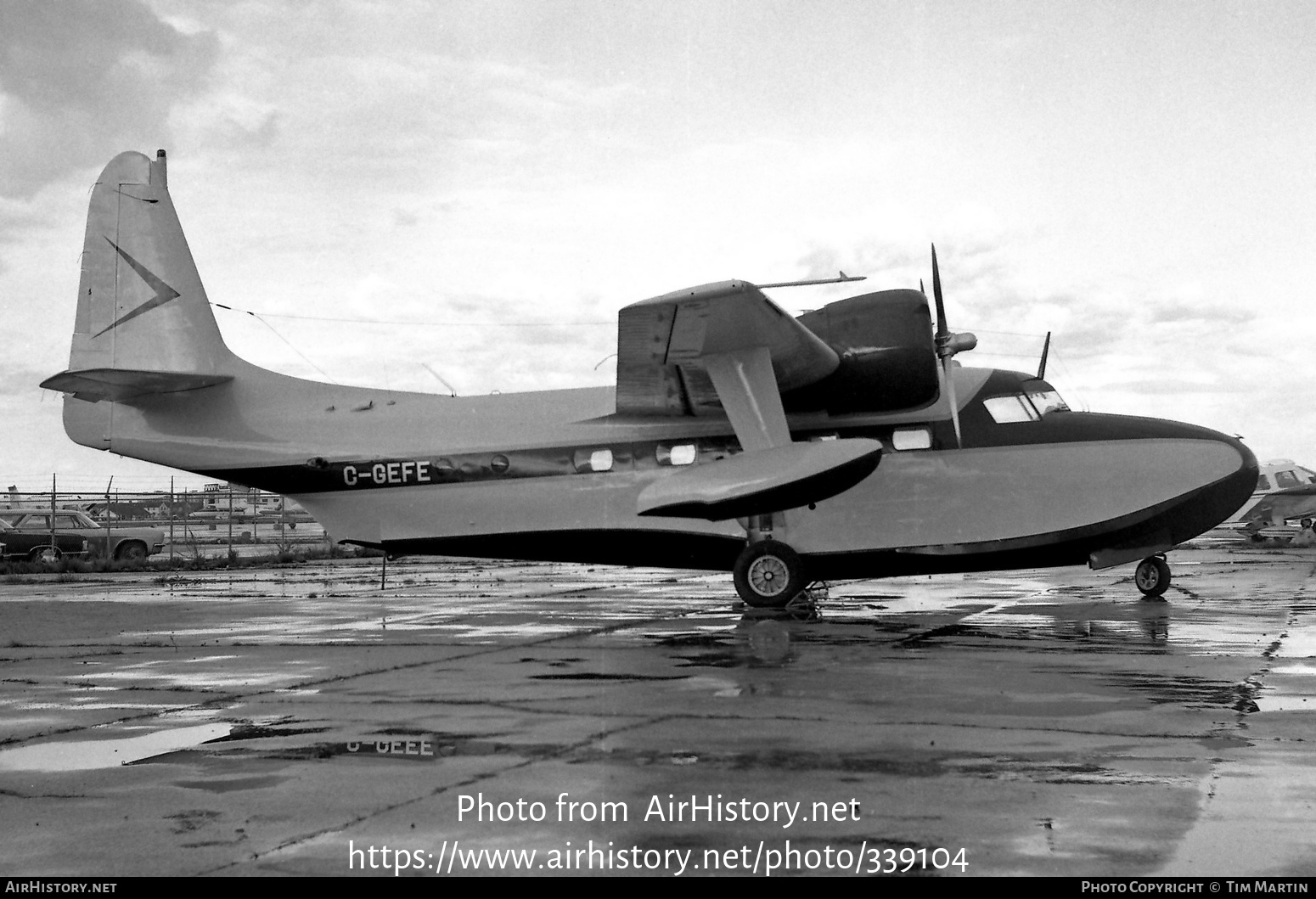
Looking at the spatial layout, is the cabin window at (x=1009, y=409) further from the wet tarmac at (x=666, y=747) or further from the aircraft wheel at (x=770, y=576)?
the aircraft wheel at (x=770, y=576)

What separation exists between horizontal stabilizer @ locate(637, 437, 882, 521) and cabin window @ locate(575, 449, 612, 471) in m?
1.99

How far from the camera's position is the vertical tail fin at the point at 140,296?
16.9m

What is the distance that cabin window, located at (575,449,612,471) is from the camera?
15.5 metres

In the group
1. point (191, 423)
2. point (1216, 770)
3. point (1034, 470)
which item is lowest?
point (1216, 770)

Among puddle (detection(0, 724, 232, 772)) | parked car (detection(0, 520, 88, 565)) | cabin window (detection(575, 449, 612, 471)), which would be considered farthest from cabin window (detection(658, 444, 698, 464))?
parked car (detection(0, 520, 88, 565))

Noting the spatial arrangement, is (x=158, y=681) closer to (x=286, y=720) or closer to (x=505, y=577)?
(x=286, y=720)

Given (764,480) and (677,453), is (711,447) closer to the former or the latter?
(677,453)

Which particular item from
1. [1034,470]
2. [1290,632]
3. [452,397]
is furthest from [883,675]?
[452,397]

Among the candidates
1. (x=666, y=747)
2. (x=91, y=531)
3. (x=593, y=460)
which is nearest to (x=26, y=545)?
(x=91, y=531)

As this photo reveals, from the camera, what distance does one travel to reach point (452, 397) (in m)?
16.9

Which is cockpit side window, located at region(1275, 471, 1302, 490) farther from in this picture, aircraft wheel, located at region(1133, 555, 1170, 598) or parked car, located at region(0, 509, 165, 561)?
parked car, located at region(0, 509, 165, 561)

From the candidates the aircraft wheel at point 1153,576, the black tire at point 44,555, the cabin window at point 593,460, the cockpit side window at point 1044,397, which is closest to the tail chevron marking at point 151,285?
the cabin window at point 593,460

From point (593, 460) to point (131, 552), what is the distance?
22.2m

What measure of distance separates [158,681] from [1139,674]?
24.1ft
